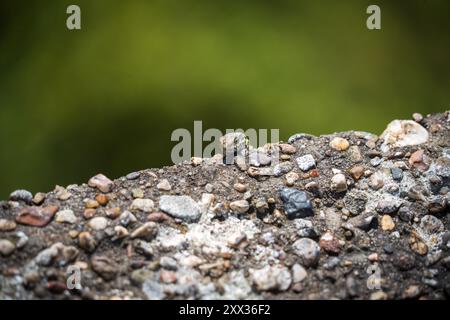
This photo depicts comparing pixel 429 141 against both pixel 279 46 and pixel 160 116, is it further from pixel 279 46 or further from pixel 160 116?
pixel 160 116

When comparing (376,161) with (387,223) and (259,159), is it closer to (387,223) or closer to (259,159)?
(387,223)

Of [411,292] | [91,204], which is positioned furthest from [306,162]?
[91,204]

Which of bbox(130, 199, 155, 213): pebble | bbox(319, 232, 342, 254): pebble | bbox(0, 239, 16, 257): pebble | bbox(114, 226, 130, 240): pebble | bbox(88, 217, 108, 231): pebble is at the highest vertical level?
bbox(130, 199, 155, 213): pebble

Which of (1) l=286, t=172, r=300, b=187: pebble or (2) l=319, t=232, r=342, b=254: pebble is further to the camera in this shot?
(1) l=286, t=172, r=300, b=187: pebble

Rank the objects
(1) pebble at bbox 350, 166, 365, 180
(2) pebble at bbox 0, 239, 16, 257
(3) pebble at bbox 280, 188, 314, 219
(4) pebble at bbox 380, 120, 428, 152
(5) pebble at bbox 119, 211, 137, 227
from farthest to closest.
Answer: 1. (4) pebble at bbox 380, 120, 428, 152
2. (1) pebble at bbox 350, 166, 365, 180
3. (3) pebble at bbox 280, 188, 314, 219
4. (5) pebble at bbox 119, 211, 137, 227
5. (2) pebble at bbox 0, 239, 16, 257

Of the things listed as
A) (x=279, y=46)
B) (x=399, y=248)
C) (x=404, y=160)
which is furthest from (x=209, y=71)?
(x=399, y=248)

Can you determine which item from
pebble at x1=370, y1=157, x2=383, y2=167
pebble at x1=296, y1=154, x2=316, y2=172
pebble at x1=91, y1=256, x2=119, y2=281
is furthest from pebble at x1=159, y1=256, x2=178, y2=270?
pebble at x1=370, y1=157, x2=383, y2=167

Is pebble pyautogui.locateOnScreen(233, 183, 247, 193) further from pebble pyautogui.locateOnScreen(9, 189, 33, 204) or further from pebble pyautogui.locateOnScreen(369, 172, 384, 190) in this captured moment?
pebble pyautogui.locateOnScreen(9, 189, 33, 204)

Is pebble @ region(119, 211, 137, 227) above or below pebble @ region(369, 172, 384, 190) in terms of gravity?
below
